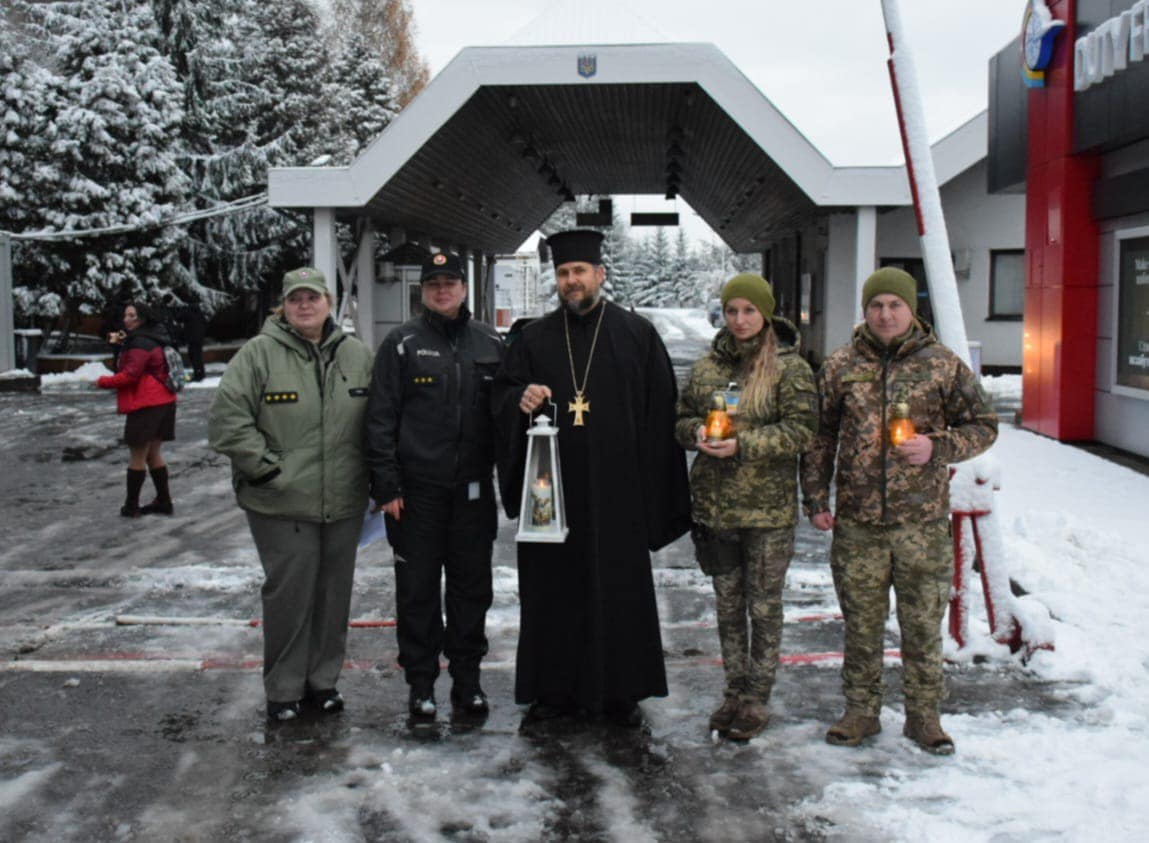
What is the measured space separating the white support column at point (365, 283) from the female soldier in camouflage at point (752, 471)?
16442mm

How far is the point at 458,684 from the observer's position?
17.1 ft

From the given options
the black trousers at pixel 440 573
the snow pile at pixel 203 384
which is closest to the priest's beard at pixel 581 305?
the black trousers at pixel 440 573

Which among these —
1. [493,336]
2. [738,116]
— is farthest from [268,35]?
[493,336]

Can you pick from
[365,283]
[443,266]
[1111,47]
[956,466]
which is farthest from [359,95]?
[956,466]

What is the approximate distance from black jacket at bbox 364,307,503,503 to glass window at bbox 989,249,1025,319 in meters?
21.9

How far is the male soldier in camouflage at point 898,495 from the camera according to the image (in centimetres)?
462

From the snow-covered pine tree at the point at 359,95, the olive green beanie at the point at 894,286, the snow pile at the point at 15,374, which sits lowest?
the snow pile at the point at 15,374

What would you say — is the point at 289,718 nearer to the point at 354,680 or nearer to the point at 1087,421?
the point at 354,680

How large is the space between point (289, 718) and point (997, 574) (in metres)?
3.48

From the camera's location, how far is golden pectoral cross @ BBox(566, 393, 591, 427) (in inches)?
195

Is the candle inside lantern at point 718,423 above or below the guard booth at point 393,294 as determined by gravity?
below

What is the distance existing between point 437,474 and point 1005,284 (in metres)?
22.3

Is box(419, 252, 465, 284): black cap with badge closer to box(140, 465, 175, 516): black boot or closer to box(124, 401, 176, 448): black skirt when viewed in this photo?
box(124, 401, 176, 448): black skirt

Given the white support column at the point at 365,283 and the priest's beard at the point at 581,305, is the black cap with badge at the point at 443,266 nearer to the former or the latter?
the priest's beard at the point at 581,305
